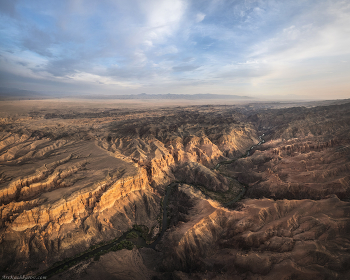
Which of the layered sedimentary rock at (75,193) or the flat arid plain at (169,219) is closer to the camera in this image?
the flat arid plain at (169,219)

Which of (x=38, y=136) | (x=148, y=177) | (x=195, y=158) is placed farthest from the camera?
(x=38, y=136)

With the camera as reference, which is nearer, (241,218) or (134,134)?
(241,218)

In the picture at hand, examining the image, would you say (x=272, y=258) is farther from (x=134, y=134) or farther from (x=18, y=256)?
(x=134, y=134)

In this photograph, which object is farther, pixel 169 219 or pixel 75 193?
pixel 169 219

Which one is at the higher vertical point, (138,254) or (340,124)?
(340,124)

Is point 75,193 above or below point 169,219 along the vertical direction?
above

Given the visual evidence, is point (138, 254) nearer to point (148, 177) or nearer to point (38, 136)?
point (148, 177)

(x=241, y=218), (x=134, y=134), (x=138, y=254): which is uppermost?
(x=134, y=134)

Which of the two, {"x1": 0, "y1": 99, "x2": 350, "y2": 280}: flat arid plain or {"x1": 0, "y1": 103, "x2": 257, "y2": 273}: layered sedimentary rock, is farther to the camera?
{"x1": 0, "y1": 103, "x2": 257, "y2": 273}: layered sedimentary rock

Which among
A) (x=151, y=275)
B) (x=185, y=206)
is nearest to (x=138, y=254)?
(x=151, y=275)

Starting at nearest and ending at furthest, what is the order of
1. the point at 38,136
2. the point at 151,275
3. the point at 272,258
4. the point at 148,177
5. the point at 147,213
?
the point at 272,258 → the point at 151,275 → the point at 147,213 → the point at 148,177 → the point at 38,136
